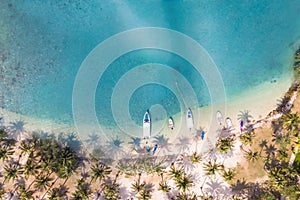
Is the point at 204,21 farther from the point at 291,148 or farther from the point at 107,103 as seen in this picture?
the point at 291,148

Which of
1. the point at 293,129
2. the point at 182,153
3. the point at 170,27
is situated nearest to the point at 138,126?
the point at 182,153

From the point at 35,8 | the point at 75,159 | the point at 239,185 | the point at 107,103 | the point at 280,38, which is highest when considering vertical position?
the point at 35,8

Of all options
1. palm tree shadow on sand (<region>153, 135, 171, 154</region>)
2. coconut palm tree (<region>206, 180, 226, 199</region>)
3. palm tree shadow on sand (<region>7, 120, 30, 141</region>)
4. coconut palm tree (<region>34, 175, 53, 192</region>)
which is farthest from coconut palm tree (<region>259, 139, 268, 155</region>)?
palm tree shadow on sand (<region>7, 120, 30, 141</region>)

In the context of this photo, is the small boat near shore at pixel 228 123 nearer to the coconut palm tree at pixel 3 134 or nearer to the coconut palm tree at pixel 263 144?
the coconut palm tree at pixel 263 144

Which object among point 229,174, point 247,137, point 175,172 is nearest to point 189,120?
point 175,172

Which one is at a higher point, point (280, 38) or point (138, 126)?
point (280, 38)

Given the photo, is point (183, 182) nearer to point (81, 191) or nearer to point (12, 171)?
point (81, 191)
